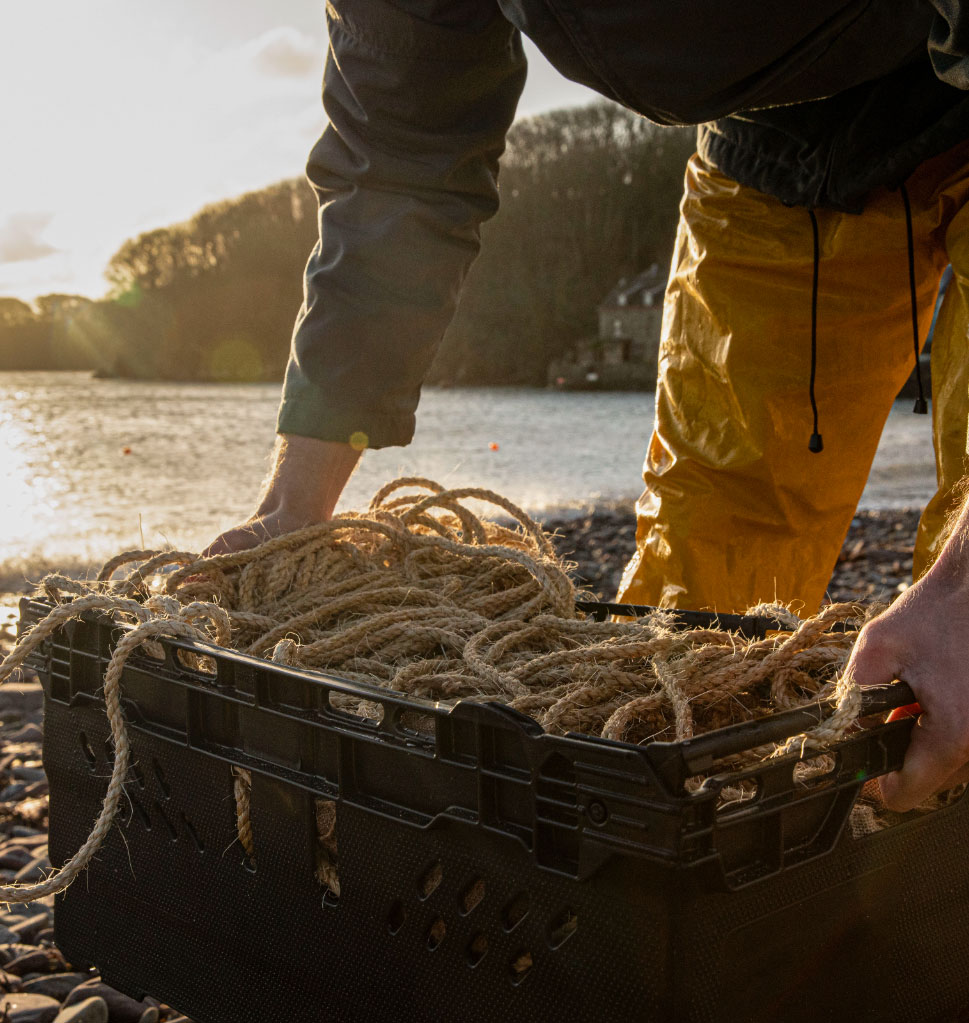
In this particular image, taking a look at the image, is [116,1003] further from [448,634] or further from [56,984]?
[448,634]

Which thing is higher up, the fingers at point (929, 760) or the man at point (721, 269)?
the man at point (721, 269)

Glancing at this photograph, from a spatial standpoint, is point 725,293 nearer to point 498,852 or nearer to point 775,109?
point 775,109

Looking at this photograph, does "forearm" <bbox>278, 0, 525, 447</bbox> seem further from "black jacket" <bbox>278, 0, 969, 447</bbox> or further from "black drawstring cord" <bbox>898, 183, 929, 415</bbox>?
"black drawstring cord" <bbox>898, 183, 929, 415</bbox>

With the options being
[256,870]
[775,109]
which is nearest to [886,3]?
[775,109]

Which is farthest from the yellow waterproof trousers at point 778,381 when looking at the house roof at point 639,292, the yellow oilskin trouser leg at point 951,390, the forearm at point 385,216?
the house roof at point 639,292

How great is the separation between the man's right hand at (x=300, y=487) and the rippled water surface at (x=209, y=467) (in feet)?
1.48

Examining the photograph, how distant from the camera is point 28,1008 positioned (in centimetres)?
164

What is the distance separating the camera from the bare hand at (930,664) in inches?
42.8

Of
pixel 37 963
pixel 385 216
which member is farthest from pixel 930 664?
pixel 37 963

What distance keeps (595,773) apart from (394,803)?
327mm

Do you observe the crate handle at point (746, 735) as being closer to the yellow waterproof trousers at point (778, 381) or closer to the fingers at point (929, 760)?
the fingers at point (929, 760)

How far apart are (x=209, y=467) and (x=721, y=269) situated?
28.9 feet

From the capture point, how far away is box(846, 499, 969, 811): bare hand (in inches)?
42.8

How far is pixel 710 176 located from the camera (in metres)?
2.21
